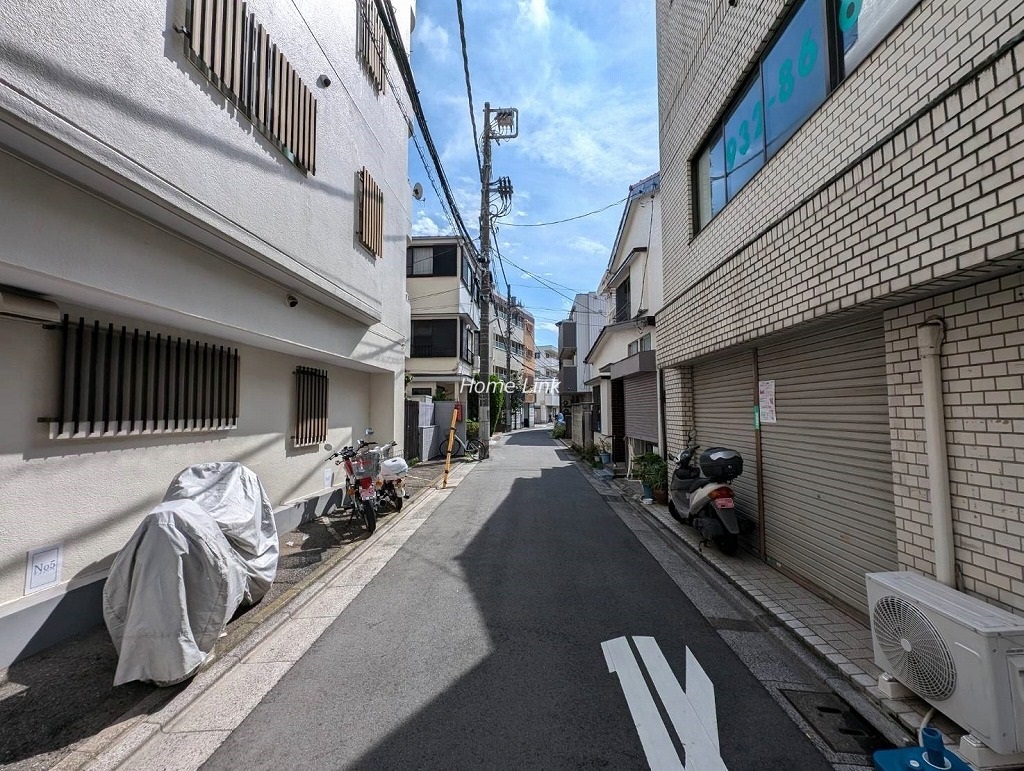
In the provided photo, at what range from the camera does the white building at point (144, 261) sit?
2.74m

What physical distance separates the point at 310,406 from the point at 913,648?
727 centimetres

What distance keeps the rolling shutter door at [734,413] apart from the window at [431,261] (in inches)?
656

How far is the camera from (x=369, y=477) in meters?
6.64

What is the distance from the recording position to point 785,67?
4.59m

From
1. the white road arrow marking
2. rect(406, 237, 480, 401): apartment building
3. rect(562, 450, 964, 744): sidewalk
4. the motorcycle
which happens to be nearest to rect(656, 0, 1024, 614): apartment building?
rect(562, 450, 964, 744): sidewalk

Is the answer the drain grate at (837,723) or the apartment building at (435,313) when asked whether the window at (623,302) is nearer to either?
the apartment building at (435,313)

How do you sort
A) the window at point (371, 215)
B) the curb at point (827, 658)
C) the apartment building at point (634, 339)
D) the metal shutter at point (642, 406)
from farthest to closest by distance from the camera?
the apartment building at point (634, 339) → the metal shutter at point (642, 406) → the window at point (371, 215) → the curb at point (827, 658)

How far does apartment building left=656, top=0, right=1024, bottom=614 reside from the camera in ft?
7.79

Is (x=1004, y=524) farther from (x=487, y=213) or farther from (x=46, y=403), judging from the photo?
(x=487, y=213)

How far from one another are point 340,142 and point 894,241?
695 cm

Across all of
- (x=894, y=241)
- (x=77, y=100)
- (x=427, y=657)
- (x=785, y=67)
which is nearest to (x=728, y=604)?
(x=427, y=657)

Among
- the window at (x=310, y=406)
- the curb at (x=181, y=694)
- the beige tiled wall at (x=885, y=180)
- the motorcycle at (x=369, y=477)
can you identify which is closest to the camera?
the beige tiled wall at (x=885, y=180)

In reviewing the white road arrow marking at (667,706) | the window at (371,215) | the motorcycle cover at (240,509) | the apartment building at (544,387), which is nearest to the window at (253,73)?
the window at (371,215)

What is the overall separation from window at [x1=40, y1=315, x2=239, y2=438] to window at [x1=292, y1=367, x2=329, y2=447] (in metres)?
1.48
